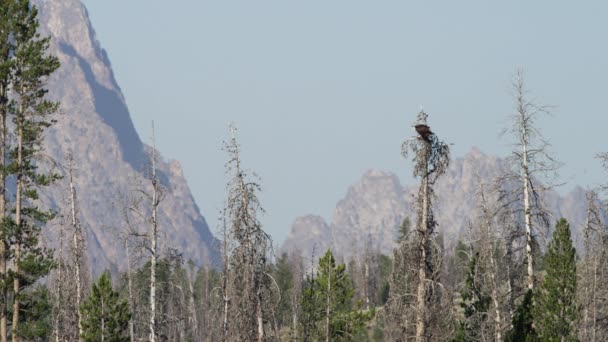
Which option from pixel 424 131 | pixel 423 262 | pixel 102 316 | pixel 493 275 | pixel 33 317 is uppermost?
pixel 424 131

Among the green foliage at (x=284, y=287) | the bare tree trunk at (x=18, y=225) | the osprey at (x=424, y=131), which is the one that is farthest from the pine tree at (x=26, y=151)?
the green foliage at (x=284, y=287)

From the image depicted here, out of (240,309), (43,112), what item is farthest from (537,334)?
(43,112)

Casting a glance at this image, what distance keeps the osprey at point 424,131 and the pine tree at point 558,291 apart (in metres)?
14.0

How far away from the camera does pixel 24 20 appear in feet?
141

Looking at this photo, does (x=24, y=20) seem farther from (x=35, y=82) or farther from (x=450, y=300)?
(x=450, y=300)

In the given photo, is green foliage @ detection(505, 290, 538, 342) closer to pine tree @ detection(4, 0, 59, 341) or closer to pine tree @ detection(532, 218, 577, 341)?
pine tree @ detection(532, 218, 577, 341)

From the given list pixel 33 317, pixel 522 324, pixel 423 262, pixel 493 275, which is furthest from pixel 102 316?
pixel 423 262

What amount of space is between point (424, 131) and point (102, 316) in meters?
28.7

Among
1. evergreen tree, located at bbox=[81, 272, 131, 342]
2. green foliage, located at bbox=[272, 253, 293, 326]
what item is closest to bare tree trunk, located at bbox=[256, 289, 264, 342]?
evergreen tree, located at bbox=[81, 272, 131, 342]

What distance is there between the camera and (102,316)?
52469mm

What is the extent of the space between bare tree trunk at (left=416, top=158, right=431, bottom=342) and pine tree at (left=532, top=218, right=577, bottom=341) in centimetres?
1324

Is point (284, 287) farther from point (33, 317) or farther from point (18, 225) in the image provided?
point (18, 225)

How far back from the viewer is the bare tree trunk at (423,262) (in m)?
28.2

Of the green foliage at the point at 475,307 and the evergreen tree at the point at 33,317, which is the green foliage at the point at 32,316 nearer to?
the evergreen tree at the point at 33,317
